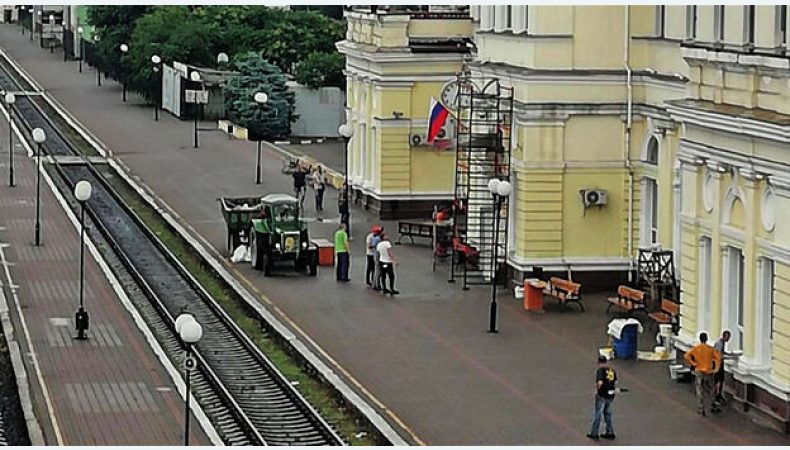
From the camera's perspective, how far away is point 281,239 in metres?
40.7

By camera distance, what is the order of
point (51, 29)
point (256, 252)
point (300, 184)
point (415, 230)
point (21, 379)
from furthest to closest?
1. point (51, 29)
2. point (300, 184)
3. point (415, 230)
4. point (256, 252)
5. point (21, 379)

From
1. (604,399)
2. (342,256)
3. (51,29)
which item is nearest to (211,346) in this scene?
(342,256)

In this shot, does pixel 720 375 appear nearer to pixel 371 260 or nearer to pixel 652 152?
pixel 652 152

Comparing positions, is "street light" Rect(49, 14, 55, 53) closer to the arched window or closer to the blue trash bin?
the arched window

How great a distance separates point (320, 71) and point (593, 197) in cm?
3683

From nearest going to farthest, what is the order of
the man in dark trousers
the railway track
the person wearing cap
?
the man in dark trousers
the railway track
the person wearing cap

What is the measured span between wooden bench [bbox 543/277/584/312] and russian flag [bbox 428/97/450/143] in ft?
36.2

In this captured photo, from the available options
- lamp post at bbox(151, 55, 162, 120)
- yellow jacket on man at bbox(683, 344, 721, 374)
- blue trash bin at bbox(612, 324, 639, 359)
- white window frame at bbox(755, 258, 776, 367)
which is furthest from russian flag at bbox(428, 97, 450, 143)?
lamp post at bbox(151, 55, 162, 120)

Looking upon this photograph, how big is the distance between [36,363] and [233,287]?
8.53 metres

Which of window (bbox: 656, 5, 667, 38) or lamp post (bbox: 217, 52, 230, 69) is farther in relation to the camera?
lamp post (bbox: 217, 52, 230, 69)

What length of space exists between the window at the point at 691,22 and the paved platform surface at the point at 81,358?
33.2 ft

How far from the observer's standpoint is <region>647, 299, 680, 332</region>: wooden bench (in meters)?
32.6

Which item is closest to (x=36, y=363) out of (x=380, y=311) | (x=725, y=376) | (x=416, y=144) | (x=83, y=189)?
(x=83, y=189)

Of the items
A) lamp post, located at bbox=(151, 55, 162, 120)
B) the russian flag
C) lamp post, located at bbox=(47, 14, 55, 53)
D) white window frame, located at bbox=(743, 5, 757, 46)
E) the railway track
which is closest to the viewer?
white window frame, located at bbox=(743, 5, 757, 46)
